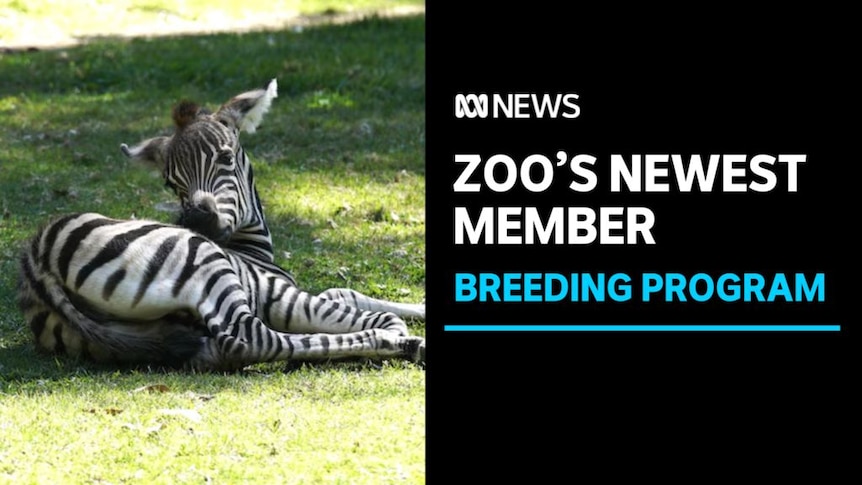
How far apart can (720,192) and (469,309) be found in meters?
1.20

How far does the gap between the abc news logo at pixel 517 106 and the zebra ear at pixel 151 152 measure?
2896 millimetres

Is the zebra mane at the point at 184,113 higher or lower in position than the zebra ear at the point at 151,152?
higher

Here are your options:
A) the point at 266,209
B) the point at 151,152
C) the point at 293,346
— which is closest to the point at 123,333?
the point at 293,346

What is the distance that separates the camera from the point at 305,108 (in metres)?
14.3

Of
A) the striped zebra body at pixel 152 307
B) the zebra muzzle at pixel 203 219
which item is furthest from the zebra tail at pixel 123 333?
the zebra muzzle at pixel 203 219

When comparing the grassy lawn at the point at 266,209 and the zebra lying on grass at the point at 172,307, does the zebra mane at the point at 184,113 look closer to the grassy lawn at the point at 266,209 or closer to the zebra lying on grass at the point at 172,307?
the zebra lying on grass at the point at 172,307

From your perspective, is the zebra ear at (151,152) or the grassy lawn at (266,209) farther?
the zebra ear at (151,152)

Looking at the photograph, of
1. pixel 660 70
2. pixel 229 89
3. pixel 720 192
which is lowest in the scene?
pixel 720 192

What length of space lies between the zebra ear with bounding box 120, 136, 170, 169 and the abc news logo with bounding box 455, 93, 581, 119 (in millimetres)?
2896

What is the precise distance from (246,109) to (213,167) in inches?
20.4

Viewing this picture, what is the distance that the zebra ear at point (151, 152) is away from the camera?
8.40 metres

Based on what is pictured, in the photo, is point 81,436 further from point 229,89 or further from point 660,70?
point 229,89

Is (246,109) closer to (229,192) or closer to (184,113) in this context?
(184,113)

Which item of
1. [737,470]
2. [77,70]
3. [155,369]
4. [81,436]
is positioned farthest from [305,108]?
[737,470]
